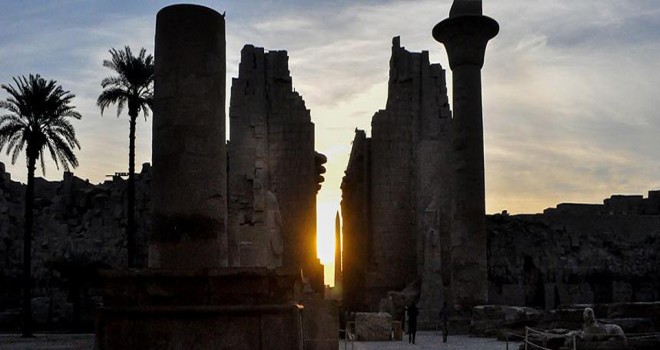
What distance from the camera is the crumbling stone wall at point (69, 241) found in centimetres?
3231

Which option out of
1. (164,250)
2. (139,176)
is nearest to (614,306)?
(164,250)

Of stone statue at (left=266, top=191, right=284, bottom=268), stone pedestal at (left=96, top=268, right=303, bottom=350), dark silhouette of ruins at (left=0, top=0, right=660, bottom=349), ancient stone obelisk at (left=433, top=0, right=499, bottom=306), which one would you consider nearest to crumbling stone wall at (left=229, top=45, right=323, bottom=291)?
dark silhouette of ruins at (left=0, top=0, right=660, bottom=349)

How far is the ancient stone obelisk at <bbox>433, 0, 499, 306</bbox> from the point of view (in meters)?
22.6

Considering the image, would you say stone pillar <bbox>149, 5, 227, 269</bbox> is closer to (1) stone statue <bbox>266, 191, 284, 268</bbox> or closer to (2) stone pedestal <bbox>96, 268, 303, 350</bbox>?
(2) stone pedestal <bbox>96, 268, 303, 350</bbox>

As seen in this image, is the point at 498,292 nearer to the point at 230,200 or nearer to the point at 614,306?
the point at 614,306

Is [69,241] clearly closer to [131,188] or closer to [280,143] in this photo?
[131,188]

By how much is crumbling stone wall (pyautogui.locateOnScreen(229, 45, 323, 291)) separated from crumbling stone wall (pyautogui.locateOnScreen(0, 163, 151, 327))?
21.1 ft

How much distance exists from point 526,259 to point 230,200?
1796cm

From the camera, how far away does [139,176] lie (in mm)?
35500

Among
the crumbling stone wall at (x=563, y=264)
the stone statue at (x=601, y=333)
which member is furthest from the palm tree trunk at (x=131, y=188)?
the stone statue at (x=601, y=333)

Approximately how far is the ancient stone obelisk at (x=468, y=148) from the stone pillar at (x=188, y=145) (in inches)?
572

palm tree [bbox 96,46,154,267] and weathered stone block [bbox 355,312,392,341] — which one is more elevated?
palm tree [bbox 96,46,154,267]

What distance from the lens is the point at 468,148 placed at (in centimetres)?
2280

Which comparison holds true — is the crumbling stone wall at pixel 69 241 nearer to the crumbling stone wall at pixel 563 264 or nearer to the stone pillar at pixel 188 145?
the crumbling stone wall at pixel 563 264
